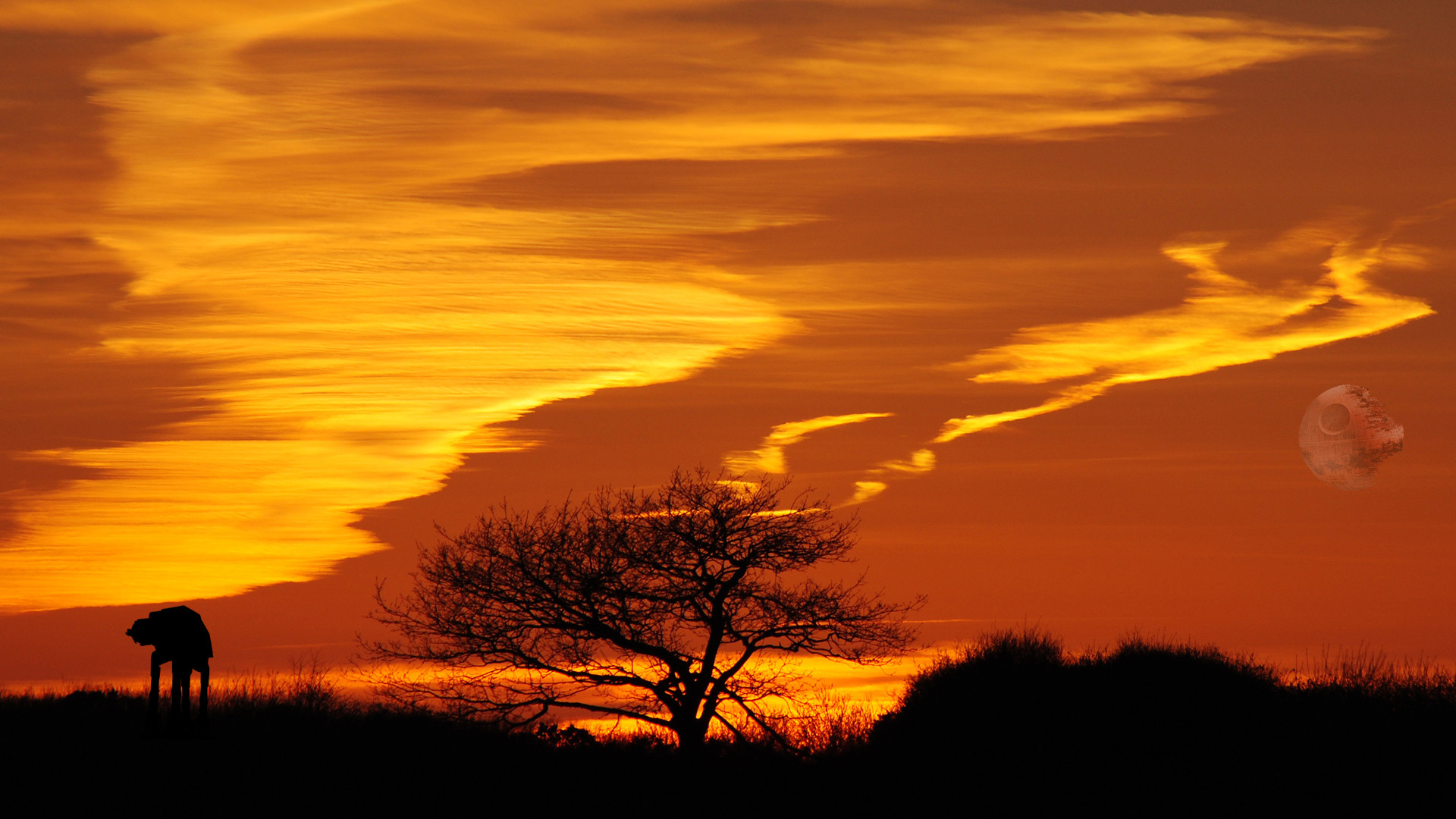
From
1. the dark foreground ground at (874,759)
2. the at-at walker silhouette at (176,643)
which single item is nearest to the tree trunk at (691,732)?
the dark foreground ground at (874,759)

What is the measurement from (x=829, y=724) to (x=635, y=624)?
660 cm

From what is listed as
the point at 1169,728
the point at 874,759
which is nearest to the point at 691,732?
the point at 874,759

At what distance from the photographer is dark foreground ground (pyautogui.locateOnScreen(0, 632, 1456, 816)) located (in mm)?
27828

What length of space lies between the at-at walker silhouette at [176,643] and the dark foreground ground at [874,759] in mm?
4287

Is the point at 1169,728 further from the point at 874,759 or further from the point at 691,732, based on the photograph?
the point at 691,732

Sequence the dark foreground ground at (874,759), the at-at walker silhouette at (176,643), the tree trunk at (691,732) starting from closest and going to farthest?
the at-at walker silhouette at (176,643)
the dark foreground ground at (874,759)
the tree trunk at (691,732)

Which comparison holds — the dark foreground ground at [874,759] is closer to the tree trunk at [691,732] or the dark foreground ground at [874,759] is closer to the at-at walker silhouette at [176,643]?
the tree trunk at [691,732]

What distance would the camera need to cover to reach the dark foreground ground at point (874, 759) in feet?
91.3

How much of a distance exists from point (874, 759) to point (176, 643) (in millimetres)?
20873

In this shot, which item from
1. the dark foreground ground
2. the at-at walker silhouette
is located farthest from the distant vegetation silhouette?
the at-at walker silhouette

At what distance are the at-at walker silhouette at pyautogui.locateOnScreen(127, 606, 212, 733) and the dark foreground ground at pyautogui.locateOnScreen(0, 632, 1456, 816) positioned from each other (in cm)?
429

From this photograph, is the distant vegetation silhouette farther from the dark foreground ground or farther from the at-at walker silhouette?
the at-at walker silhouette

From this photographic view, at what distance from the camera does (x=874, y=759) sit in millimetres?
37438

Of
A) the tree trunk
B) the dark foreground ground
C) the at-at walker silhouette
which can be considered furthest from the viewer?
the tree trunk
